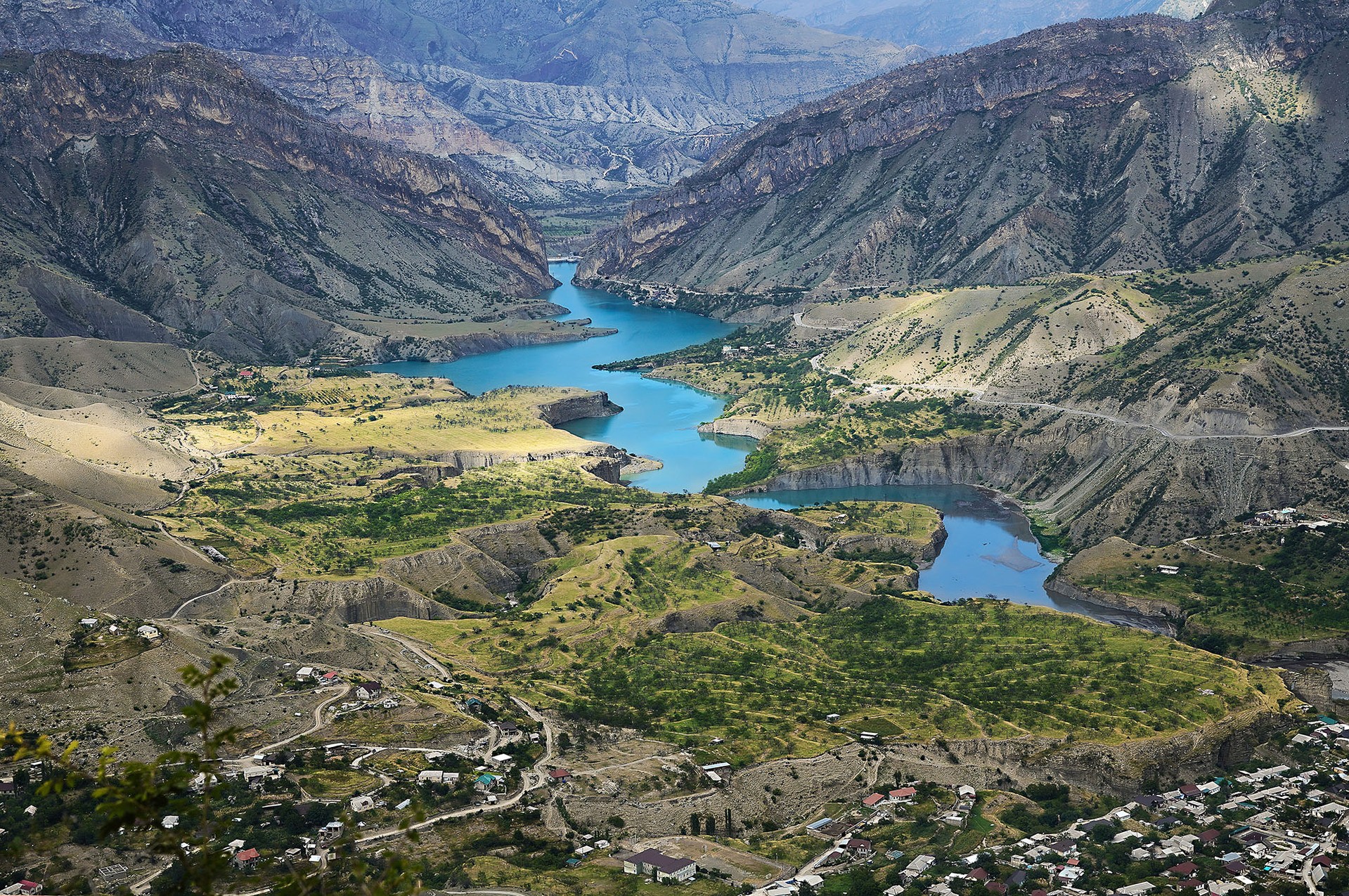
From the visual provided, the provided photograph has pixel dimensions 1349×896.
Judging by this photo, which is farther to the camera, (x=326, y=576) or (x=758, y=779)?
(x=326, y=576)

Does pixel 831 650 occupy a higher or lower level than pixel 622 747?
higher

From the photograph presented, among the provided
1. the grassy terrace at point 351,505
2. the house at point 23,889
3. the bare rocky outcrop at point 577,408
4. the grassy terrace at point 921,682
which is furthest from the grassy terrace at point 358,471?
the house at point 23,889

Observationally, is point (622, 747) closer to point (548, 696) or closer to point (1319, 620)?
point (548, 696)

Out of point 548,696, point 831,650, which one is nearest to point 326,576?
point 548,696

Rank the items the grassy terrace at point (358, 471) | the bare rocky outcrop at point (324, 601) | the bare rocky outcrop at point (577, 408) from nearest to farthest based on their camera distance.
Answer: the bare rocky outcrop at point (324, 601) < the grassy terrace at point (358, 471) < the bare rocky outcrop at point (577, 408)

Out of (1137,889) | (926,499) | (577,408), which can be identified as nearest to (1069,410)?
(926,499)

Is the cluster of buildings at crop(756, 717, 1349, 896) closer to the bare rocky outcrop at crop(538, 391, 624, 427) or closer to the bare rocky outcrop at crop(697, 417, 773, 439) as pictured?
the bare rocky outcrop at crop(697, 417, 773, 439)

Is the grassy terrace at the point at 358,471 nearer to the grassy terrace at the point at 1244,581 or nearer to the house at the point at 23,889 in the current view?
the grassy terrace at the point at 1244,581
